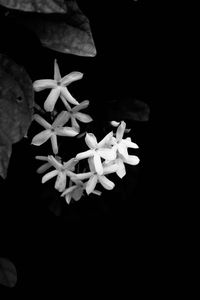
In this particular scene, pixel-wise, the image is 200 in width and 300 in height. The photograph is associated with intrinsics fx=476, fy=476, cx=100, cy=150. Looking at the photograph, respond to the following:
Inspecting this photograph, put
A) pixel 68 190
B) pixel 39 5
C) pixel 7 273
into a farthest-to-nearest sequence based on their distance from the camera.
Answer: pixel 7 273, pixel 68 190, pixel 39 5

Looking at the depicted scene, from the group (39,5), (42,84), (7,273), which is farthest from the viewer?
(7,273)

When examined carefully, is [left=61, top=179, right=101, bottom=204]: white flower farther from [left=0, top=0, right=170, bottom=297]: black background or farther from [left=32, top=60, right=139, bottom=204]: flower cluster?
[left=0, top=0, right=170, bottom=297]: black background

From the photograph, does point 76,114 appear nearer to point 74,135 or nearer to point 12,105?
point 74,135

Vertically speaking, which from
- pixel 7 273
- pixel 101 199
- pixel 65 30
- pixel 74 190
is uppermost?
pixel 65 30

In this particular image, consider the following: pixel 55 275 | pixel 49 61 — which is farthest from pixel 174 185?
pixel 49 61

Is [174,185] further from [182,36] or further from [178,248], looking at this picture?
[182,36]

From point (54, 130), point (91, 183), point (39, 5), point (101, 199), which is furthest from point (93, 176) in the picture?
point (39, 5)

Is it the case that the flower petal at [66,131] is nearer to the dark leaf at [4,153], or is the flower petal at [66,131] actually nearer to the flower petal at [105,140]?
the flower petal at [105,140]

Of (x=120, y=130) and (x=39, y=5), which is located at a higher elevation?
(x=39, y=5)
